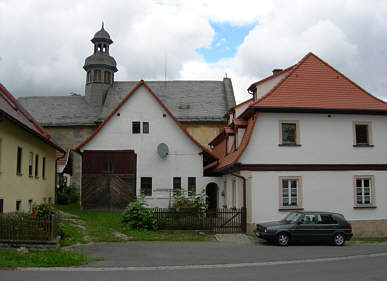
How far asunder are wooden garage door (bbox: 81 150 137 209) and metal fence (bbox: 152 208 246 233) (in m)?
9.27

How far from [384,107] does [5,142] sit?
19131 millimetres

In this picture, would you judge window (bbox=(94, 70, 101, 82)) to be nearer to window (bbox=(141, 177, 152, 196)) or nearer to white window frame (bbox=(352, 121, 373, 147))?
window (bbox=(141, 177, 152, 196))

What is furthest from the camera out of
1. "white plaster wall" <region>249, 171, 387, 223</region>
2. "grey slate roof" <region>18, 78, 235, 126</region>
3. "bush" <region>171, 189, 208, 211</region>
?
"grey slate roof" <region>18, 78, 235, 126</region>

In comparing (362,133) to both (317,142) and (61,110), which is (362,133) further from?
(61,110)

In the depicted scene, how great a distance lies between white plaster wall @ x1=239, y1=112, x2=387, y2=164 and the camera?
2123 centimetres

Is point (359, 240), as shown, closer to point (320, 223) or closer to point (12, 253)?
point (320, 223)

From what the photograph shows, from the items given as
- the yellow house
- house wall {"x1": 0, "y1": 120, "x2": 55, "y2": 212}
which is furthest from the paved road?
the yellow house

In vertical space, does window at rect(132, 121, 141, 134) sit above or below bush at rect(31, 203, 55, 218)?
above

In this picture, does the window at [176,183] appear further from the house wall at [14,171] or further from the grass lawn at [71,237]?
the grass lawn at [71,237]

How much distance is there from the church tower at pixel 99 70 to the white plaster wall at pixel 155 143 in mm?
14820

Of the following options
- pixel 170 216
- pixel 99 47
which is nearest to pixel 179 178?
pixel 170 216

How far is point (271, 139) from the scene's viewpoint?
70.3ft

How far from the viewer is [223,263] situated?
12.9 m

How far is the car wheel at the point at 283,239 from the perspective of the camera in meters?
17.2
